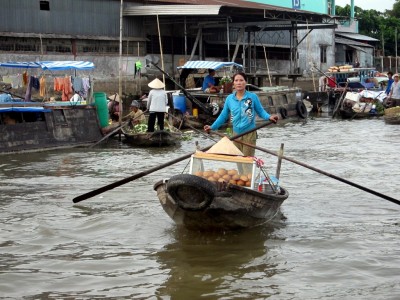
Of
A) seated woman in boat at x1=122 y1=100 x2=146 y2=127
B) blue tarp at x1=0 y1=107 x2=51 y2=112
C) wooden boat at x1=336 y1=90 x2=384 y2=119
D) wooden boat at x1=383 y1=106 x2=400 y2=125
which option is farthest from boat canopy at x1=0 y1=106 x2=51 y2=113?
wooden boat at x1=336 y1=90 x2=384 y2=119

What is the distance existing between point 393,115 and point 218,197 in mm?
15406

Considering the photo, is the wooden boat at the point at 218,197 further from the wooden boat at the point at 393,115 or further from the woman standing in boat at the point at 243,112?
the wooden boat at the point at 393,115

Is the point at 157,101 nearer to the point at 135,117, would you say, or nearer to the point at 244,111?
the point at 135,117

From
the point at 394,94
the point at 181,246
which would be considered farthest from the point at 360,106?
the point at 181,246

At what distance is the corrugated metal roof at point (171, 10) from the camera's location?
80.8 ft

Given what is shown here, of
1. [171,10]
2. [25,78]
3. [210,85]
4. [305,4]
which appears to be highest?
[305,4]

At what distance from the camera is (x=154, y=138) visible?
16.0m

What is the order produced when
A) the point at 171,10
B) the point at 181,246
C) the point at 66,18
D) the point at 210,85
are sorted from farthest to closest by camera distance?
the point at 171,10 → the point at 66,18 → the point at 210,85 → the point at 181,246

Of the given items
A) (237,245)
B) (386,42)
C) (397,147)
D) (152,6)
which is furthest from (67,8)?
(386,42)

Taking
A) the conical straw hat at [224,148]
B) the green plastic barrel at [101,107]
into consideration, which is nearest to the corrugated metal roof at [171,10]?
the green plastic barrel at [101,107]

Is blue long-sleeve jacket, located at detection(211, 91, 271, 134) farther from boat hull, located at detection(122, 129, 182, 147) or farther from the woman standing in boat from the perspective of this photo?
boat hull, located at detection(122, 129, 182, 147)

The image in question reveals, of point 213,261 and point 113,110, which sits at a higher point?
point 113,110

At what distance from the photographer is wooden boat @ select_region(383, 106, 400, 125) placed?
2069cm

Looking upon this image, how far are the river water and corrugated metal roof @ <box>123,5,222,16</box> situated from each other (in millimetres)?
13834
